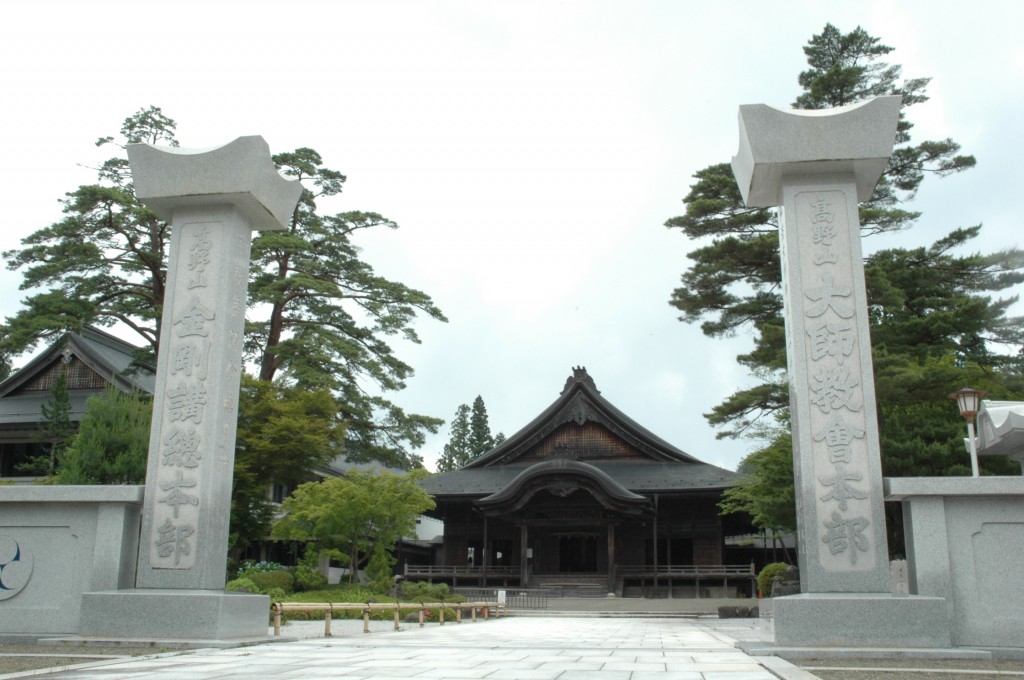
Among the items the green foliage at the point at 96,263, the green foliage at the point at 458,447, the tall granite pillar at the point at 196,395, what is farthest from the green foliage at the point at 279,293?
the green foliage at the point at 458,447

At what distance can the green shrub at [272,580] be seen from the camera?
2123 centimetres

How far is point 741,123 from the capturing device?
1070 centimetres

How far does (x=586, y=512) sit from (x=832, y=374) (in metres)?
21.4

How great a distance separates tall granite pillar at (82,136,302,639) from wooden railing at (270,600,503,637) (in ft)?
4.38

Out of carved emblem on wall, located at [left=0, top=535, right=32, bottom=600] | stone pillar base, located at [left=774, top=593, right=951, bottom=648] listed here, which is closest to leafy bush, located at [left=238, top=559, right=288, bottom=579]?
carved emblem on wall, located at [left=0, top=535, right=32, bottom=600]

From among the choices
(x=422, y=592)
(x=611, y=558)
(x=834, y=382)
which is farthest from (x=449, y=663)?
A: (x=611, y=558)

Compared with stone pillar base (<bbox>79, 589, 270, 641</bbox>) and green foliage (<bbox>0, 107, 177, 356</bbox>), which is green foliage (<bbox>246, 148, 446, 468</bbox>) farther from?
stone pillar base (<bbox>79, 589, 270, 641</bbox>)

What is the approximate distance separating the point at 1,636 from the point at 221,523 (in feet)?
9.11

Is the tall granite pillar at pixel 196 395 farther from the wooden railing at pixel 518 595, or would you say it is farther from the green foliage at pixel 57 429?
the green foliage at pixel 57 429

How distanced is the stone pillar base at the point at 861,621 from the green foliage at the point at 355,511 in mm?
14570

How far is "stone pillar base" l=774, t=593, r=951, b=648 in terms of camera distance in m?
8.95

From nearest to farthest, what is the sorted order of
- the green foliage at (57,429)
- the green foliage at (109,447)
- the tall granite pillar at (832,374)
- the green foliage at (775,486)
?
1. the tall granite pillar at (832,374)
2. the green foliage at (109,447)
3. the green foliage at (775,486)
4. the green foliage at (57,429)

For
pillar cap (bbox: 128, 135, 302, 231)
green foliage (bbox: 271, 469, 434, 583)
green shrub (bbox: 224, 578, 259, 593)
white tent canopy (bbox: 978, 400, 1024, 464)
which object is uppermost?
pillar cap (bbox: 128, 135, 302, 231)

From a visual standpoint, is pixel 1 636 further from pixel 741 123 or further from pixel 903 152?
pixel 903 152
